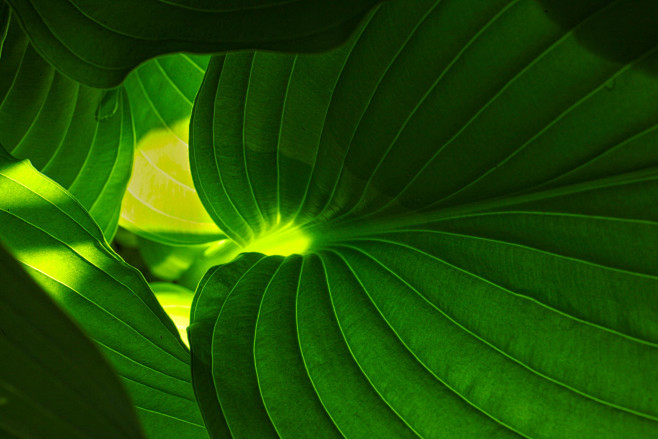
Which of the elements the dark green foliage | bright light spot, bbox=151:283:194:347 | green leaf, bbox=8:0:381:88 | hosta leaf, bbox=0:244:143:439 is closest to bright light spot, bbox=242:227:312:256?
the dark green foliage

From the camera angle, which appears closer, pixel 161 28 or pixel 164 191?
pixel 161 28

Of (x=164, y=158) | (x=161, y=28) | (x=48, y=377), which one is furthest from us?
(x=164, y=158)

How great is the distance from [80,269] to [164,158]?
395 mm

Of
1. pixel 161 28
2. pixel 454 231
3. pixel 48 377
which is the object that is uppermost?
pixel 161 28

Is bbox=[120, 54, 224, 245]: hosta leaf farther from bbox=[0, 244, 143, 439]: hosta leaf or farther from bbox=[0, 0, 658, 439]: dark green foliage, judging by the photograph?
bbox=[0, 244, 143, 439]: hosta leaf

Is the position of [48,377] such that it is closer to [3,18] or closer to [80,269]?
[80,269]

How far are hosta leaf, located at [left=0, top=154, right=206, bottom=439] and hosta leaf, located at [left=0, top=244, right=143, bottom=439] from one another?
1.25ft

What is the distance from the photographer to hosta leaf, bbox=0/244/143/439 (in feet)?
0.80

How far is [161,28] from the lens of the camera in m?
0.50

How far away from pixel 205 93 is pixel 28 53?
1.00 feet

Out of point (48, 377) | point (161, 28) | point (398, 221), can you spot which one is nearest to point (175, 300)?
point (398, 221)

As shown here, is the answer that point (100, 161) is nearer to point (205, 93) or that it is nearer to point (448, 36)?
point (205, 93)

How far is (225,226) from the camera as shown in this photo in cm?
87

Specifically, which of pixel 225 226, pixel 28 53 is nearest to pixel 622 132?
pixel 225 226
